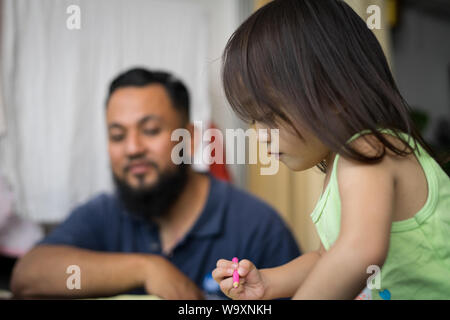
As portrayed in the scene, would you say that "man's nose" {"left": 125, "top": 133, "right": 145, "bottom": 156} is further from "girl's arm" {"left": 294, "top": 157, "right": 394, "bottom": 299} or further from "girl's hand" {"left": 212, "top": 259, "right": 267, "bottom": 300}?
"girl's arm" {"left": 294, "top": 157, "right": 394, "bottom": 299}

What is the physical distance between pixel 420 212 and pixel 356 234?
13 centimetres

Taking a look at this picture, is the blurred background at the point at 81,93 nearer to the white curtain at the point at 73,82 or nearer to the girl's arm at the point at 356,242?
the white curtain at the point at 73,82

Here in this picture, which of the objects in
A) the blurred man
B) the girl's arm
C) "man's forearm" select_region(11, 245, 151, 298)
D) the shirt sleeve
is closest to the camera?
the girl's arm

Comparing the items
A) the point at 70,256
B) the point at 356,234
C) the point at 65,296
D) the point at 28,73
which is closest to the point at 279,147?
the point at 356,234

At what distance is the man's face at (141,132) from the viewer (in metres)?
0.99

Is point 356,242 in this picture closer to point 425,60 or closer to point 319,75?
point 319,75

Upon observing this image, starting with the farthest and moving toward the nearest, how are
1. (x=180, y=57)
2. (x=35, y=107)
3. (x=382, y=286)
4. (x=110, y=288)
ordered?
(x=180, y=57)
(x=35, y=107)
(x=110, y=288)
(x=382, y=286)

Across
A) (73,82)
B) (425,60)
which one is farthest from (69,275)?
(425,60)

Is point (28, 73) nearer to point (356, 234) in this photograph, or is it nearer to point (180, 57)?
point (180, 57)

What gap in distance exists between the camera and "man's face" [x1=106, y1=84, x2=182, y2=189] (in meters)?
0.99

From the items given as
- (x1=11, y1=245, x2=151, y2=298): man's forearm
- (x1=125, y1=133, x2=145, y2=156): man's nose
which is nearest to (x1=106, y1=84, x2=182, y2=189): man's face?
(x1=125, y1=133, x2=145, y2=156): man's nose

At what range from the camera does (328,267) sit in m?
0.34

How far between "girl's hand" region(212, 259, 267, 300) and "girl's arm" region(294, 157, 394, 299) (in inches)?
3.3

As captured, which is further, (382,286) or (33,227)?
(33,227)
